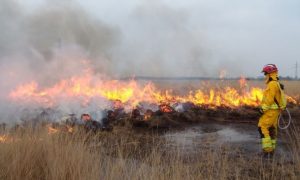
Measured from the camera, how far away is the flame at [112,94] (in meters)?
13.2

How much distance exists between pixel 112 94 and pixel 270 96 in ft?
23.0

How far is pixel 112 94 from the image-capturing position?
14.8m

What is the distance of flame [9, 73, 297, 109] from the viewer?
13152mm

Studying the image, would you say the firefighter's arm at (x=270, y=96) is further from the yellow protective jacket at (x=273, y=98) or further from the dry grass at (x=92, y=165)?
the dry grass at (x=92, y=165)

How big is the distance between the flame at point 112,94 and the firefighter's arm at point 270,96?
5635 mm

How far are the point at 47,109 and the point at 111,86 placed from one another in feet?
12.1

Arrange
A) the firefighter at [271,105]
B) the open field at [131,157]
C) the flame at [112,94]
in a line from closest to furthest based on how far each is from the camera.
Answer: the open field at [131,157]
the firefighter at [271,105]
the flame at [112,94]

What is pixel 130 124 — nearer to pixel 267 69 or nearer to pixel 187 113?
pixel 187 113

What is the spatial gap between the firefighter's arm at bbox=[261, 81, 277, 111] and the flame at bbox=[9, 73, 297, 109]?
5635 mm

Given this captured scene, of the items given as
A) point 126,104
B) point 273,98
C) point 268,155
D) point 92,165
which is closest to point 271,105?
point 273,98

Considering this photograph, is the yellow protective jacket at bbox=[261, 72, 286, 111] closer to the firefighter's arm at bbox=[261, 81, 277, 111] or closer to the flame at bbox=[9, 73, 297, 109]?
the firefighter's arm at bbox=[261, 81, 277, 111]

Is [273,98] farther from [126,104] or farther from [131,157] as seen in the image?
[126,104]

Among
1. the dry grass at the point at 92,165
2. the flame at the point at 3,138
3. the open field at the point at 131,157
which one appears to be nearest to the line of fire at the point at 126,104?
the open field at the point at 131,157

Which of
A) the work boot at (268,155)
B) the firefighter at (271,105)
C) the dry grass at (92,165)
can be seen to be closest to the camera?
the dry grass at (92,165)
